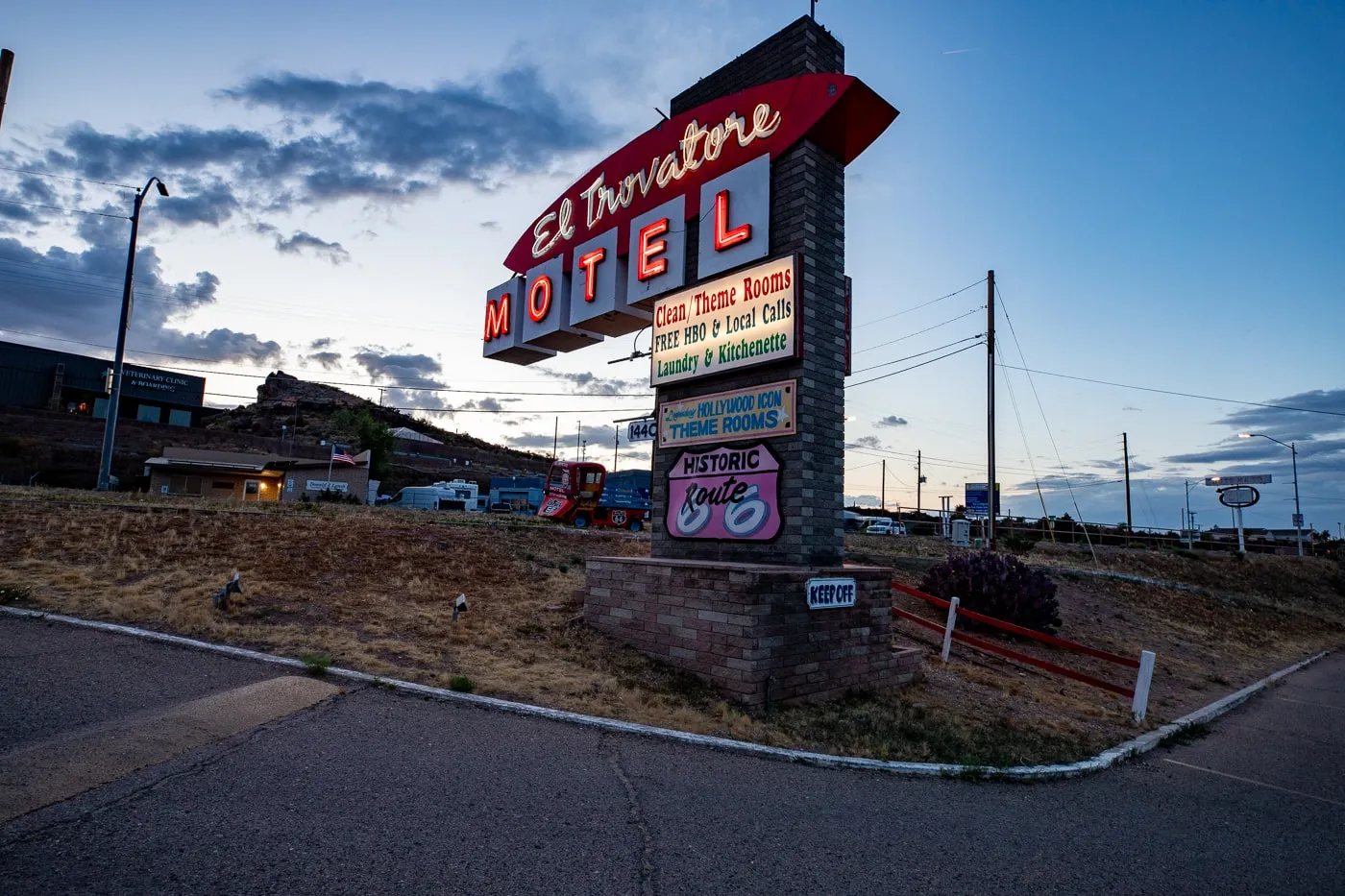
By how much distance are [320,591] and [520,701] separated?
240 inches

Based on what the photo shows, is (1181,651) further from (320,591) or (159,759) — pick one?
(159,759)

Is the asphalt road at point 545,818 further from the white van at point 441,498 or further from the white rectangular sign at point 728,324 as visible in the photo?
the white van at point 441,498

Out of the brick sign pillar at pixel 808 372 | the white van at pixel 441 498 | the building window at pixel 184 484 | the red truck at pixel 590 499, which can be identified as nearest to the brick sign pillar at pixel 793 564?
the brick sign pillar at pixel 808 372

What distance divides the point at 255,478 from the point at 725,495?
49.0m

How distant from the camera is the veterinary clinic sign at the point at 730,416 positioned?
9250mm

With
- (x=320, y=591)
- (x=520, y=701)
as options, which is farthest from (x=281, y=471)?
(x=520, y=701)

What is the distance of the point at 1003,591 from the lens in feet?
52.5

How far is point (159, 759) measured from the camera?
4.96 m

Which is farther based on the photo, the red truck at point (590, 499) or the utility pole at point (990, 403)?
the red truck at point (590, 499)

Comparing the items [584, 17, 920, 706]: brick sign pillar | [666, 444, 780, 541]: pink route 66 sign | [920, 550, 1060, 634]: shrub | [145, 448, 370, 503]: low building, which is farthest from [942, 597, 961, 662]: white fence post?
[145, 448, 370, 503]: low building

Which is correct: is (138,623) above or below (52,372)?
below

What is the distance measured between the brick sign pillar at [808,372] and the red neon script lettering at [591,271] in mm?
2854

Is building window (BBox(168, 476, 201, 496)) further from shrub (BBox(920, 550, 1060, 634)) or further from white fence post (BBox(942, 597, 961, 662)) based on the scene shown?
white fence post (BBox(942, 597, 961, 662))

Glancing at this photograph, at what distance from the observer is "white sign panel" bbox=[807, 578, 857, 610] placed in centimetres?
858
